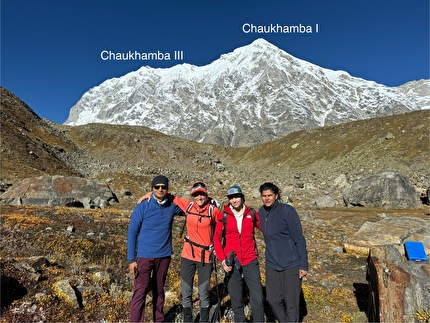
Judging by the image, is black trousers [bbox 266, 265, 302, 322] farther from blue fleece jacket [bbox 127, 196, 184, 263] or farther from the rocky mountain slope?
the rocky mountain slope

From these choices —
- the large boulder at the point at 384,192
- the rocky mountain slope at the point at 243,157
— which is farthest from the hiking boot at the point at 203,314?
the large boulder at the point at 384,192

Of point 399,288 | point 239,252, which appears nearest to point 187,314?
point 239,252

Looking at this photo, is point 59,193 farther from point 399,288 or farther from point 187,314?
point 399,288

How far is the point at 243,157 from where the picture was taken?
78.6 meters

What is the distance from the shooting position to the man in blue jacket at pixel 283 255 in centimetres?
619

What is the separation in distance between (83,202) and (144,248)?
2219 centimetres

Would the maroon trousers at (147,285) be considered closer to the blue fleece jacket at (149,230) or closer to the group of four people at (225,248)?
the group of four people at (225,248)

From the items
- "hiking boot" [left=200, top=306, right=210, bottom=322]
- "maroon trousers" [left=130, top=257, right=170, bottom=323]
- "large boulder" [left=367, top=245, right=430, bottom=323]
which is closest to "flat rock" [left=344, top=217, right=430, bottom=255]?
"large boulder" [left=367, top=245, right=430, bottom=323]

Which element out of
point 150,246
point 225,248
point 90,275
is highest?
point 150,246

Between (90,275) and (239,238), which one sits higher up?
(239,238)

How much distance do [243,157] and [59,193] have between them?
55.8m

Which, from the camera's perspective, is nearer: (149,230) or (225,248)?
(149,230)

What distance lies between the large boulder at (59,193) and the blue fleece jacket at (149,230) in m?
20.3

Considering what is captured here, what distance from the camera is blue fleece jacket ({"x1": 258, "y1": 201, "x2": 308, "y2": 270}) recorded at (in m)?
6.17
